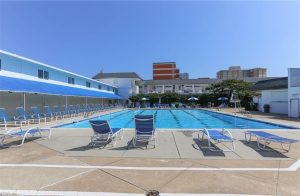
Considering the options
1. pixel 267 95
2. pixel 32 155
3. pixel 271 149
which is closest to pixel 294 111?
A: pixel 267 95

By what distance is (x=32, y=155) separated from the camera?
6.25m

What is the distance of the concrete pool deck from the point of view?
4.05 metres

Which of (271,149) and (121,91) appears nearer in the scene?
(271,149)

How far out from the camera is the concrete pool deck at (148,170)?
4.05m

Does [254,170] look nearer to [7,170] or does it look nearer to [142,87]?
[7,170]

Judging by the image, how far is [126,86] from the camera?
50.4m

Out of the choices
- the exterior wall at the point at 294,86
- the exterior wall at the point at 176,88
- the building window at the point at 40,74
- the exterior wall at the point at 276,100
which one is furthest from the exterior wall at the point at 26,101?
the exterior wall at the point at 176,88

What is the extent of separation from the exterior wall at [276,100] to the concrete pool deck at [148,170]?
711 inches

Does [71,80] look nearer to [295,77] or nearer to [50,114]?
[50,114]

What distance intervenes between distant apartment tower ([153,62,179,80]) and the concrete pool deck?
74761 mm

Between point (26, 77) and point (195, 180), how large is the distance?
18450 millimetres

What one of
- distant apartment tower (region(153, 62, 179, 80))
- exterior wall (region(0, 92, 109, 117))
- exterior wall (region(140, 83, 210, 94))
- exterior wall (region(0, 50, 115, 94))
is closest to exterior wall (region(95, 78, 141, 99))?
exterior wall (region(140, 83, 210, 94))

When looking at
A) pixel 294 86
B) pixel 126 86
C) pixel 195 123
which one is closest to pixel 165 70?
pixel 126 86

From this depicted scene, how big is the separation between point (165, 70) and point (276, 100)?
5897cm
